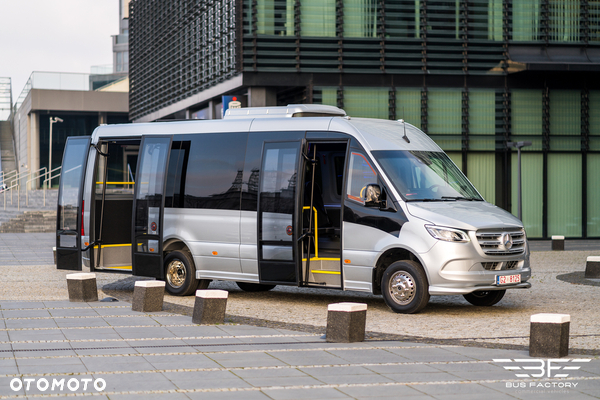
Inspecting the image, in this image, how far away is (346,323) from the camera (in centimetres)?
830

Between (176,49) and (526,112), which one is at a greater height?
(176,49)

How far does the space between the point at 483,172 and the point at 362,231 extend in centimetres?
1512

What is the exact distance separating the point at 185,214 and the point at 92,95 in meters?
47.4

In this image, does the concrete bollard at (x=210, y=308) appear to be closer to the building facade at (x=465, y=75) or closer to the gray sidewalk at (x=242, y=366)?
the gray sidewalk at (x=242, y=366)

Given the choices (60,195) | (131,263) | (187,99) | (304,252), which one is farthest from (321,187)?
(187,99)

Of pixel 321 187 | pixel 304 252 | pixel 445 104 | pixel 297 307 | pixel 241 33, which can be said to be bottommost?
pixel 297 307

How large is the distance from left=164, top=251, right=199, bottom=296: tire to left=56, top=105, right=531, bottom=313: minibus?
2 centimetres

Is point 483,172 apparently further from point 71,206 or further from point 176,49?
point 71,206

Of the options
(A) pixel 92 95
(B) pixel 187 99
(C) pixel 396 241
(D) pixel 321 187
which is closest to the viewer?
(C) pixel 396 241

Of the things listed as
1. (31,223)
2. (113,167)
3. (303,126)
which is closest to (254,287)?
(303,126)

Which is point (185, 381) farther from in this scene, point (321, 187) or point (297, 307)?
point (321, 187)

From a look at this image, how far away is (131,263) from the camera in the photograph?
1377 cm

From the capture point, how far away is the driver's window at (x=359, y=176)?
11031mm

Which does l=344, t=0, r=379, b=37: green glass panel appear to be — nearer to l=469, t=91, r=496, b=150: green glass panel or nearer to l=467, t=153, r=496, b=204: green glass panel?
l=469, t=91, r=496, b=150: green glass panel
